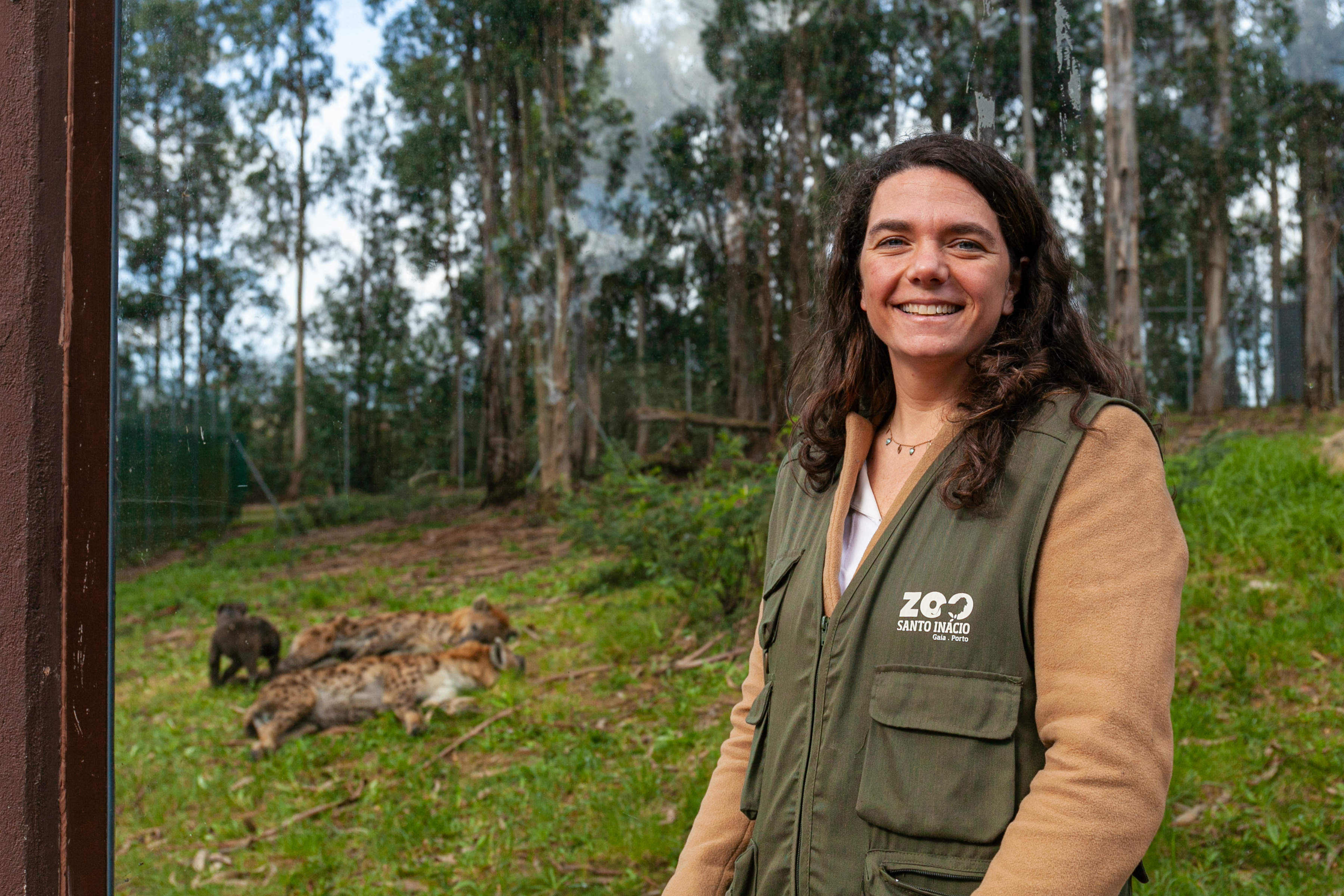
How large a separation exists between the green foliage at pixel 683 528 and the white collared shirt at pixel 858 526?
249cm

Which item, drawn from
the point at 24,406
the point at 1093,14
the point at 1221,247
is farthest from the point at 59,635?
the point at 1221,247

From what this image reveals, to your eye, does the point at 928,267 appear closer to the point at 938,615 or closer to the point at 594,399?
the point at 938,615

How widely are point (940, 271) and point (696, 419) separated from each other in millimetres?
2525

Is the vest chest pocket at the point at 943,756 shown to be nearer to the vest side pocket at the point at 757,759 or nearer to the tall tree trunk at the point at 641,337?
the vest side pocket at the point at 757,759

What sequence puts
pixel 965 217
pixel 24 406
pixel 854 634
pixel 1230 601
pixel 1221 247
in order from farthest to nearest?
1. pixel 1230 601
2. pixel 1221 247
3. pixel 24 406
4. pixel 965 217
5. pixel 854 634

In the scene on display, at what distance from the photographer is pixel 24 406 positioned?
1697mm

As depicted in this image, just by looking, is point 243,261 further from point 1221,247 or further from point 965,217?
point 1221,247

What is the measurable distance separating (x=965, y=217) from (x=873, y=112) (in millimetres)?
1988

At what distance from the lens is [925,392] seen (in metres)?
1.48

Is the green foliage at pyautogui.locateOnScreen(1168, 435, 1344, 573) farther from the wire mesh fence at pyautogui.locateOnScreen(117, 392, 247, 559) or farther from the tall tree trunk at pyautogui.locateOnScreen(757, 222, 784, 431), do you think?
the wire mesh fence at pyautogui.locateOnScreen(117, 392, 247, 559)

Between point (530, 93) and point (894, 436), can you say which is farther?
point (530, 93)

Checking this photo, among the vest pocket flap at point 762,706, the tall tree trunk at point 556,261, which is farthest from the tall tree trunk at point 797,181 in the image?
the vest pocket flap at point 762,706

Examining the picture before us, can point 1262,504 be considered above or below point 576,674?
above

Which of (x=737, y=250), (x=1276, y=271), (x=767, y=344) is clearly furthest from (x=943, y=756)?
(x=1276, y=271)
